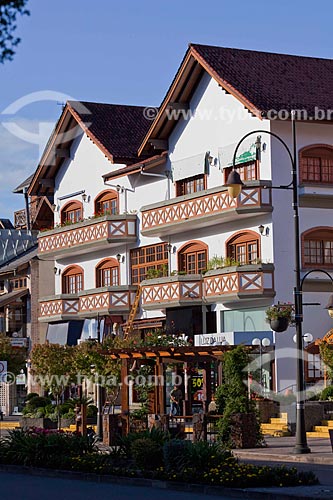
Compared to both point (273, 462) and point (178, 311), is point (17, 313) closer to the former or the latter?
point (178, 311)

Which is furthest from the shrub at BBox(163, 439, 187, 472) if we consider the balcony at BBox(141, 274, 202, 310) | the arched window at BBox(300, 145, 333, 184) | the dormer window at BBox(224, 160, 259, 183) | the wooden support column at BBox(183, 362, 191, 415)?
the balcony at BBox(141, 274, 202, 310)

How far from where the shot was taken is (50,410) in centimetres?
4984

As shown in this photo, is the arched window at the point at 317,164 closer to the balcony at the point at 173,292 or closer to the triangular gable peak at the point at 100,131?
the balcony at the point at 173,292

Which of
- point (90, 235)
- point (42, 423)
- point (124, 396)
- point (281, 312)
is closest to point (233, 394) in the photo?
point (281, 312)

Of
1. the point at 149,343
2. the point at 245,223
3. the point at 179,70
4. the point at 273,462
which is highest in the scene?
the point at 179,70

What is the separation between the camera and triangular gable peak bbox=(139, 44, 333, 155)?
46.3 metres

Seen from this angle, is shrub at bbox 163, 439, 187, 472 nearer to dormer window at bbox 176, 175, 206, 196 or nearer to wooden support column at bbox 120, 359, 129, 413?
wooden support column at bbox 120, 359, 129, 413

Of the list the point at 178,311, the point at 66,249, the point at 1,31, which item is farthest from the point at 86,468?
the point at 66,249

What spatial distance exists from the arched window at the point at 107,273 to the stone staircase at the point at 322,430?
802 inches

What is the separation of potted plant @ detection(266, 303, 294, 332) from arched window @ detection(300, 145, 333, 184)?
10.2m

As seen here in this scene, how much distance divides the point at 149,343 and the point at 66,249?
14844mm

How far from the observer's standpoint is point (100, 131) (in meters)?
58.7

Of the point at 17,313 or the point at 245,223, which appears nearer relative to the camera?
the point at 245,223

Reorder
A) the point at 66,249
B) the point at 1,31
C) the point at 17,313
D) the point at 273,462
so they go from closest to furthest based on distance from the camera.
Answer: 1. the point at 1,31
2. the point at 273,462
3. the point at 66,249
4. the point at 17,313
